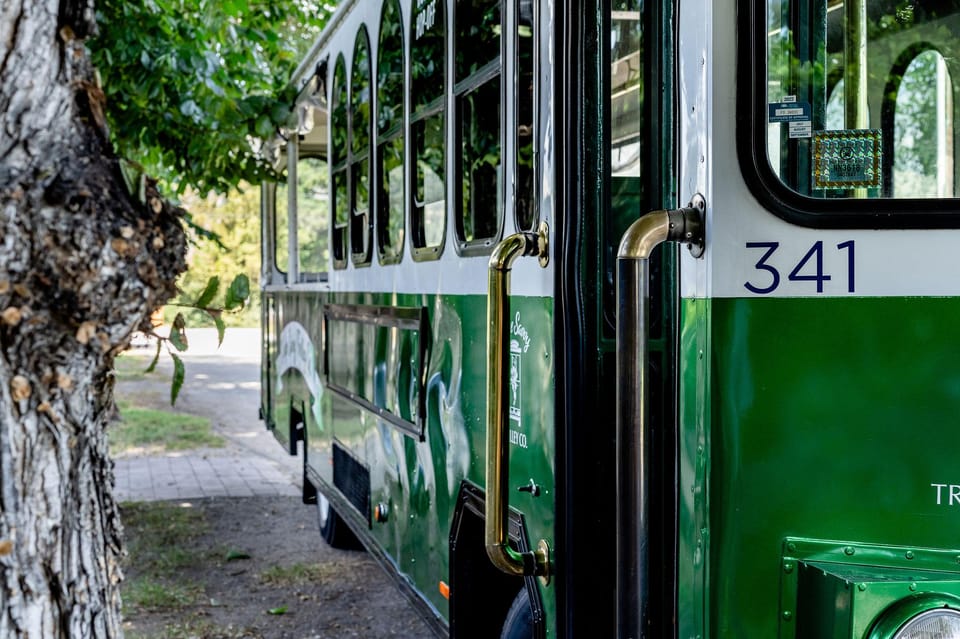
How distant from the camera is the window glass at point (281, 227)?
25.7 feet

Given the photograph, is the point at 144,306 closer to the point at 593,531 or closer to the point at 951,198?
the point at 593,531

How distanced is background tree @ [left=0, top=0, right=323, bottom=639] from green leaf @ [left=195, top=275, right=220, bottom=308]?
163 millimetres

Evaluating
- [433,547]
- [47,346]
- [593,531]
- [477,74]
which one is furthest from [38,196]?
[433,547]

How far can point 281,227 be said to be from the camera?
8.32 m

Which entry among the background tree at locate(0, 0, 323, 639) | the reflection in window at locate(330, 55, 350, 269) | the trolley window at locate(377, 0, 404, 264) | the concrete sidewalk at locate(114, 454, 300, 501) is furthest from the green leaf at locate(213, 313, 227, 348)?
the concrete sidewalk at locate(114, 454, 300, 501)

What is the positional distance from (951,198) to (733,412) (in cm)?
59

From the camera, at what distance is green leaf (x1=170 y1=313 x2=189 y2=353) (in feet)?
8.37

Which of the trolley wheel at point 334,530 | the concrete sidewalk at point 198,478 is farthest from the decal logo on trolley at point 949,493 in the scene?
the concrete sidewalk at point 198,478

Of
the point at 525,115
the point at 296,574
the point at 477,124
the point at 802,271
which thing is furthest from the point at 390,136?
the point at 296,574

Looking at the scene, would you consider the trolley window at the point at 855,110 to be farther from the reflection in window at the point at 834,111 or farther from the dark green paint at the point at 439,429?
the dark green paint at the point at 439,429

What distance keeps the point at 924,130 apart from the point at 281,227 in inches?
257

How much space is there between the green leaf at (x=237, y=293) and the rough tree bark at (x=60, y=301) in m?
0.16

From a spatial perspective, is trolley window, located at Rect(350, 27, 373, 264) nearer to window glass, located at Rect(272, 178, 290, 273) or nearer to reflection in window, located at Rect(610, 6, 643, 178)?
reflection in window, located at Rect(610, 6, 643, 178)

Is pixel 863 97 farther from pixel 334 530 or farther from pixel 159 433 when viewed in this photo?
pixel 159 433
